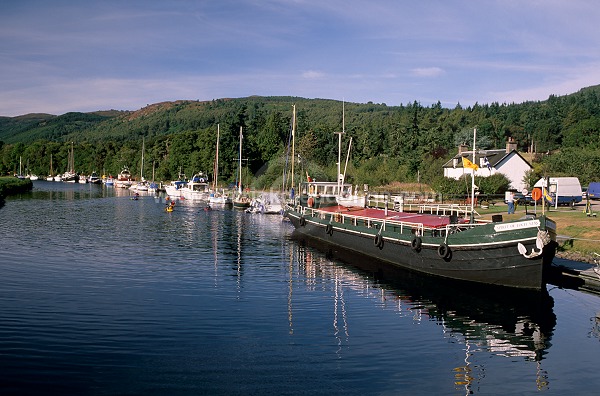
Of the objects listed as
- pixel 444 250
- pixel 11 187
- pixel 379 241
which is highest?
pixel 11 187

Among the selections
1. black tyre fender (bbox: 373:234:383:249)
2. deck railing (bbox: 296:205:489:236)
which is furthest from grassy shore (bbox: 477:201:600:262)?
black tyre fender (bbox: 373:234:383:249)

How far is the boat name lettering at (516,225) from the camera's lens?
29102 millimetres

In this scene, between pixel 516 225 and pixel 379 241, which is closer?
pixel 516 225

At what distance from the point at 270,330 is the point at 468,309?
1057 cm

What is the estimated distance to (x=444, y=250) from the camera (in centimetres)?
3316

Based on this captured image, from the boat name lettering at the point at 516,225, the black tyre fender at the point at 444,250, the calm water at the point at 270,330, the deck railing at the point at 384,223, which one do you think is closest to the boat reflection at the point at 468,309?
the calm water at the point at 270,330

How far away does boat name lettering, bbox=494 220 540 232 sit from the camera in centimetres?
2910

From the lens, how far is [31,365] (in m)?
18.4

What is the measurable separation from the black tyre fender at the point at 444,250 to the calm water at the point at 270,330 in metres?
1.86

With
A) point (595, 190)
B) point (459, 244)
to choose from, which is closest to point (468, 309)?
point (459, 244)

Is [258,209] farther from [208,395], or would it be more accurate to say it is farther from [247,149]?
[208,395]

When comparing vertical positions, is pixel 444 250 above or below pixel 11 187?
below

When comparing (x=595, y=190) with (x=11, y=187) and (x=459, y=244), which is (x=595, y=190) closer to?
(x=459, y=244)

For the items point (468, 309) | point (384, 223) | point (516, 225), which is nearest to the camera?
point (468, 309)
